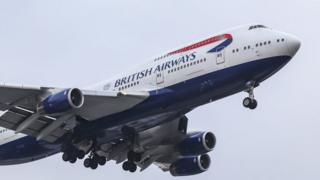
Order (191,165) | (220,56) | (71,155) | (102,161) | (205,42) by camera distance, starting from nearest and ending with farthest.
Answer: (220,56), (205,42), (71,155), (102,161), (191,165)

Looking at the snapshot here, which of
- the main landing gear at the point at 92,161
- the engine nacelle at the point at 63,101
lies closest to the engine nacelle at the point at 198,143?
the main landing gear at the point at 92,161

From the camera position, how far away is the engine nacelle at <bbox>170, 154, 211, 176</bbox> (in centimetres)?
6481

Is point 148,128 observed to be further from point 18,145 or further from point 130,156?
point 18,145

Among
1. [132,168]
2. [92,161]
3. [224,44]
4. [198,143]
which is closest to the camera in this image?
[224,44]

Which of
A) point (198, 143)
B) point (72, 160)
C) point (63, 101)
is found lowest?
point (72, 160)

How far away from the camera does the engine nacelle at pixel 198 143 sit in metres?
62.2

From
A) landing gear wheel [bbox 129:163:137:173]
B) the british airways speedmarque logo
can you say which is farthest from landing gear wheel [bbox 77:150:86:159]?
the british airways speedmarque logo

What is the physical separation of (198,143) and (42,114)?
1192 centimetres

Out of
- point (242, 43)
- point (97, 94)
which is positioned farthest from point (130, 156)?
point (242, 43)

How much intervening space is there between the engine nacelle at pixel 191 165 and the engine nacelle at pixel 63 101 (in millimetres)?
13069

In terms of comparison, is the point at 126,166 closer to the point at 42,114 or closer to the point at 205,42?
the point at 42,114

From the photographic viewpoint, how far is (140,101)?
55.7 metres

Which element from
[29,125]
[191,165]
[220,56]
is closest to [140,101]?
[220,56]

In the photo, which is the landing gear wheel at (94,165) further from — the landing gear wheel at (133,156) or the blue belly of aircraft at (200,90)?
the blue belly of aircraft at (200,90)
